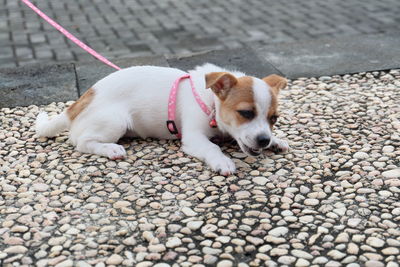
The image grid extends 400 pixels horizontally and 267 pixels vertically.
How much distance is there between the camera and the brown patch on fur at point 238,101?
13.8 feet

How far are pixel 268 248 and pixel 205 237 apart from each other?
1.36 feet

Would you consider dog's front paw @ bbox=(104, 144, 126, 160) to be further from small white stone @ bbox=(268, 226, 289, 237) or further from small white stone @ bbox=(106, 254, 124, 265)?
small white stone @ bbox=(268, 226, 289, 237)

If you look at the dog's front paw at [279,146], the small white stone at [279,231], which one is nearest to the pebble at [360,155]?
the dog's front paw at [279,146]

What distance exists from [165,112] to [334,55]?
137 inches

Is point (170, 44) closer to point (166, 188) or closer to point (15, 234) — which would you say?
point (166, 188)

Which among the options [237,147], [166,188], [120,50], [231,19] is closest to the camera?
[166,188]

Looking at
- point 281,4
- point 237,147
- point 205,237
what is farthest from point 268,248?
point 281,4

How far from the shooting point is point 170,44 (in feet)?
26.7

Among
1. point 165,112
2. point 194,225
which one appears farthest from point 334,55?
point 194,225

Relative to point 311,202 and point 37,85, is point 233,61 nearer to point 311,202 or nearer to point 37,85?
point 37,85

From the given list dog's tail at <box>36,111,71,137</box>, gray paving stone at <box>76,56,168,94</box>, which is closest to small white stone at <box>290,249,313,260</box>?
dog's tail at <box>36,111,71,137</box>

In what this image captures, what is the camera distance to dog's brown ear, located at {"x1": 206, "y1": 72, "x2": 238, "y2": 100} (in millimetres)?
4250

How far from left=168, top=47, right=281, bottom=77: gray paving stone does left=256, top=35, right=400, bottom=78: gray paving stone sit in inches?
6.2

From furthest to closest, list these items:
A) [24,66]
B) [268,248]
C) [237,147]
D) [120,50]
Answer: [120,50]
[24,66]
[237,147]
[268,248]
